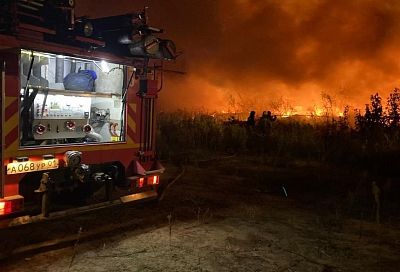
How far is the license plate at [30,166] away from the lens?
4547 mm

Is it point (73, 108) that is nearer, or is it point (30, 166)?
point (30, 166)

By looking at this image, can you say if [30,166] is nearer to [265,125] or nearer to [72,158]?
[72,158]

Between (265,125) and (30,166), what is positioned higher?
(265,125)

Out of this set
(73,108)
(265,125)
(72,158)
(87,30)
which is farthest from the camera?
(265,125)

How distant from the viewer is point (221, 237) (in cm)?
554

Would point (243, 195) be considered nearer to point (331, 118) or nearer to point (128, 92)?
point (128, 92)

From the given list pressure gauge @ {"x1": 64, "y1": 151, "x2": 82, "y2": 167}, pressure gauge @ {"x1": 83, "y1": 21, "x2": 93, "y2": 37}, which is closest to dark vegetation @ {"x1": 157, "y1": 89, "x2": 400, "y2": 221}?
pressure gauge @ {"x1": 64, "y1": 151, "x2": 82, "y2": 167}

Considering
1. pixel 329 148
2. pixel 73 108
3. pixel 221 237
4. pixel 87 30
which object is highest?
pixel 87 30

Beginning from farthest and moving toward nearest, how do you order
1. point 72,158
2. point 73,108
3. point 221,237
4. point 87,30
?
point 73,108
point 221,237
point 87,30
point 72,158

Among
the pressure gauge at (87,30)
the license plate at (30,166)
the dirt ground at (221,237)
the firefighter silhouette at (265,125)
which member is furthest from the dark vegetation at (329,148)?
the pressure gauge at (87,30)

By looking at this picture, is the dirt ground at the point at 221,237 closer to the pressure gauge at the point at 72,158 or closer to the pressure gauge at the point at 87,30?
the pressure gauge at the point at 72,158

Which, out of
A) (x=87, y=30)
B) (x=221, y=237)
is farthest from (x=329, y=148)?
(x=87, y=30)

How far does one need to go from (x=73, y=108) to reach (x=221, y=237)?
8.28ft

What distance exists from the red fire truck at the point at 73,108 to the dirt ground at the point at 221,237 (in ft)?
1.38
